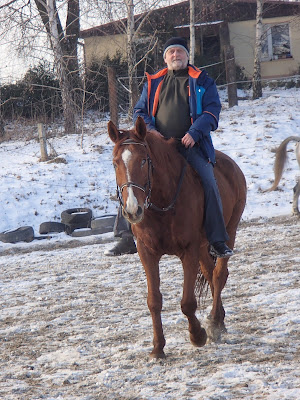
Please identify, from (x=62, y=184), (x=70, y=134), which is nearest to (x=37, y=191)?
(x=62, y=184)

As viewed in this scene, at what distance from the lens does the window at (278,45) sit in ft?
97.9

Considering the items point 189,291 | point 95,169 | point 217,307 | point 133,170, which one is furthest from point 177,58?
point 95,169

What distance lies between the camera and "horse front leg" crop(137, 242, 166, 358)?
432cm

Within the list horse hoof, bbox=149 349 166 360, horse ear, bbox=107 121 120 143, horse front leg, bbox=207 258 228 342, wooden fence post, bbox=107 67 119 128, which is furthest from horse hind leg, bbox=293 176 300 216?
horse ear, bbox=107 121 120 143

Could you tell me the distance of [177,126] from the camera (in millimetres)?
4793

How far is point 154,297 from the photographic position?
443 centimetres

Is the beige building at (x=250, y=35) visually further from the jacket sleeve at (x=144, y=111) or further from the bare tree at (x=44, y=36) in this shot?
the jacket sleeve at (x=144, y=111)

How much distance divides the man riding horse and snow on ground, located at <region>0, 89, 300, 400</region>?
94 centimetres

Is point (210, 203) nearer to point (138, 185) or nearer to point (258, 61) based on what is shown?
point (138, 185)

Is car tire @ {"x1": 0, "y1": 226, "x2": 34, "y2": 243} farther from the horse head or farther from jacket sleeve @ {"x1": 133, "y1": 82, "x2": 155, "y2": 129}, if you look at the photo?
the horse head

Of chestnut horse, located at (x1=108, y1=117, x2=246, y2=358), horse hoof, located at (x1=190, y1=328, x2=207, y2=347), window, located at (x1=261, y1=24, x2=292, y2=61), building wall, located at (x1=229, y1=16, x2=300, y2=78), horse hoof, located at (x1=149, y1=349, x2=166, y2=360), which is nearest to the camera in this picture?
chestnut horse, located at (x1=108, y1=117, x2=246, y2=358)

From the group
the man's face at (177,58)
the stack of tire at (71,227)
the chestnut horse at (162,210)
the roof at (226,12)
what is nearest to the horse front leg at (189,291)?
the chestnut horse at (162,210)

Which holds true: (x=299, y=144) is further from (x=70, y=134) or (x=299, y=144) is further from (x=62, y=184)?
(x=70, y=134)

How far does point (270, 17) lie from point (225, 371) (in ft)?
92.7
